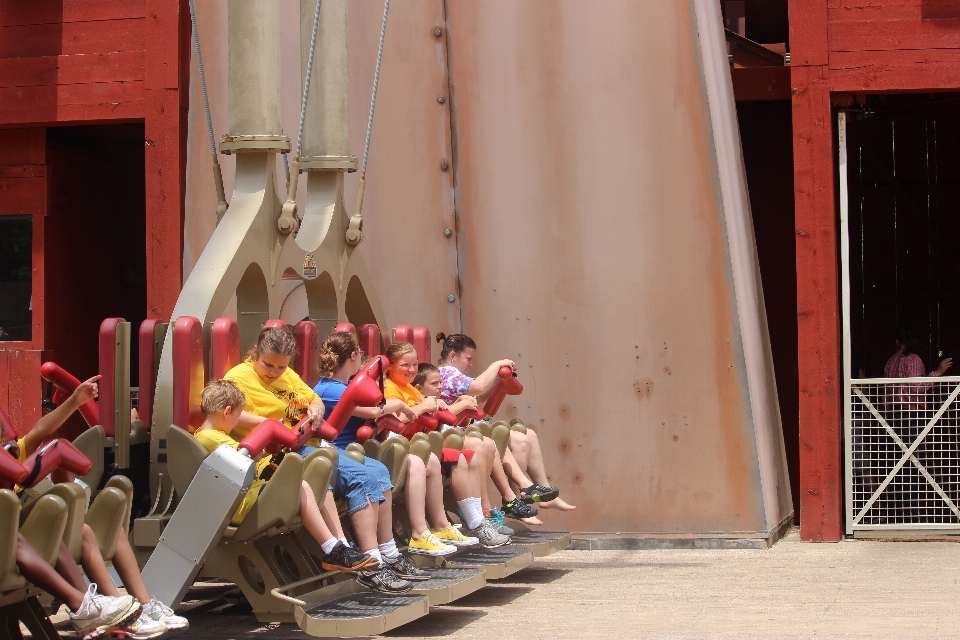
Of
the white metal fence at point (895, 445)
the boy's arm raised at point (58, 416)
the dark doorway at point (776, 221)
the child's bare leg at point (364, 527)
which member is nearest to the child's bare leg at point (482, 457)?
the child's bare leg at point (364, 527)

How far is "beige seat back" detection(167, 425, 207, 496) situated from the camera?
6.16 m

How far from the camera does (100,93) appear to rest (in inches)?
470

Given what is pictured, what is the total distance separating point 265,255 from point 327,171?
116 centimetres

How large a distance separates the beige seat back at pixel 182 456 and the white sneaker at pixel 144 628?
829 millimetres

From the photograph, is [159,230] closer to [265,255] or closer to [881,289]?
[265,255]

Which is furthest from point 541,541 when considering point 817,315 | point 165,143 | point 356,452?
point 165,143

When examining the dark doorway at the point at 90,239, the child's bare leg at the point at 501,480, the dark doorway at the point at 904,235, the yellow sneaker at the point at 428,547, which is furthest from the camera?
the dark doorway at the point at 904,235

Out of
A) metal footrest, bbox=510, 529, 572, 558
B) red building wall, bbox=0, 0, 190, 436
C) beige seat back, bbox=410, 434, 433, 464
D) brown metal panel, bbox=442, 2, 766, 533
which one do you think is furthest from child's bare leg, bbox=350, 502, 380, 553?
red building wall, bbox=0, 0, 190, 436

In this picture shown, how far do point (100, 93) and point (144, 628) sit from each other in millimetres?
7590

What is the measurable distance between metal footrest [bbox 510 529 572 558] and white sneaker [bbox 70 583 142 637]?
3364 mm

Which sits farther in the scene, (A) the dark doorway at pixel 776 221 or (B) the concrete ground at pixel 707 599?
(A) the dark doorway at pixel 776 221

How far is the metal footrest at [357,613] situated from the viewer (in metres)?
5.78

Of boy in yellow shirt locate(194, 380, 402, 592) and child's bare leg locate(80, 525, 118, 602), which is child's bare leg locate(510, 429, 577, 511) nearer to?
boy in yellow shirt locate(194, 380, 402, 592)

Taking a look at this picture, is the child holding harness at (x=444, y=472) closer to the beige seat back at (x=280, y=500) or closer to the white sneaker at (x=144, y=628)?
the beige seat back at (x=280, y=500)
